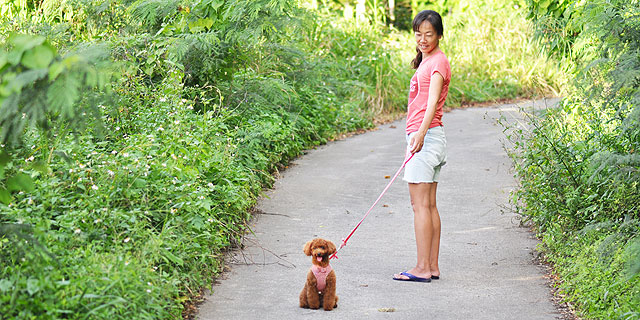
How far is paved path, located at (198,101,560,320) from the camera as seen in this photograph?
5059 mm

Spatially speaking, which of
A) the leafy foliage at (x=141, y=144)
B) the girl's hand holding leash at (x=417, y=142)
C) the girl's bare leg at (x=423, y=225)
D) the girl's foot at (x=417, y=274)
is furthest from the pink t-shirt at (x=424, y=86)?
the leafy foliage at (x=141, y=144)

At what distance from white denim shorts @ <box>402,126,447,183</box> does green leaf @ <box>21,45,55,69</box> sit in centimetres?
293

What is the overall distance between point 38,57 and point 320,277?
2.35m

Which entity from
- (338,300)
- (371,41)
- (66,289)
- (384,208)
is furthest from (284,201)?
(371,41)

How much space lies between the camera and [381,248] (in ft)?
21.2

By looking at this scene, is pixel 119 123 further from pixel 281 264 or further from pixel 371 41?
pixel 371 41

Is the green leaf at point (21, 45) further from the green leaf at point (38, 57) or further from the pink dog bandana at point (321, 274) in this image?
the pink dog bandana at point (321, 274)

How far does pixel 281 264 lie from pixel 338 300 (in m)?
0.93

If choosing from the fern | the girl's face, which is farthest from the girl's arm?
the fern

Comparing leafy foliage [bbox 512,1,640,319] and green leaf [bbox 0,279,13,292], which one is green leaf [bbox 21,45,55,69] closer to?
green leaf [bbox 0,279,13,292]

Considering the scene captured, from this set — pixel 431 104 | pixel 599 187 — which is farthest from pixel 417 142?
pixel 599 187

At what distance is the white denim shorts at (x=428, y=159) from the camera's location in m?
5.45

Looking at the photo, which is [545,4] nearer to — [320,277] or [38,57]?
[320,277]

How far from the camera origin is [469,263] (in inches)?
241
